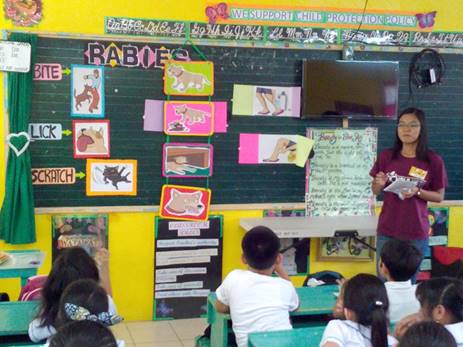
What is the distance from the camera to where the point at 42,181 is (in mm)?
4156

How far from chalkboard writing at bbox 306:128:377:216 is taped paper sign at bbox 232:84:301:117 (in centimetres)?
26

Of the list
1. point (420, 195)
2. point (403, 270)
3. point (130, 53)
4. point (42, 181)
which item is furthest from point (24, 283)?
point (420, 195)

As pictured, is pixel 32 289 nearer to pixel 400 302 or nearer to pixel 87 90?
A: pixel 87 90

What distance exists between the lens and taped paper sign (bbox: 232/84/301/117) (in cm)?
447

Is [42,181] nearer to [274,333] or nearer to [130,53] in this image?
[130,53]

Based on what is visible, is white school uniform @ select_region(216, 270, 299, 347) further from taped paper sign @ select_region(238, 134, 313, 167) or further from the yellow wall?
taped paper sign @ select_region(238, 134, 313, 167)

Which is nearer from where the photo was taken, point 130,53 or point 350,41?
point 130,53

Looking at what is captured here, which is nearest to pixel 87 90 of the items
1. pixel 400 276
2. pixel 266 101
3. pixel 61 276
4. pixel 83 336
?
pixel 266 101

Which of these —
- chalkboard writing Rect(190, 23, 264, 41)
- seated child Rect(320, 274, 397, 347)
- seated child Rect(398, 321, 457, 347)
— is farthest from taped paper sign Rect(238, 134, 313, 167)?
seated child Rect(398, 321, 457, 347)

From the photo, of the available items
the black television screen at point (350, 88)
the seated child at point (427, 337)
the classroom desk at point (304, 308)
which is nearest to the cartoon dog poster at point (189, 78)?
the black television screen at point (350, 88)

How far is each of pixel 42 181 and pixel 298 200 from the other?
5.84 ft

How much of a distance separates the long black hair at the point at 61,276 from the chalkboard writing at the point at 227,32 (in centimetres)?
212

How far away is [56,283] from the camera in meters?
2.48

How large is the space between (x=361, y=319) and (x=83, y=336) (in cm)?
97
